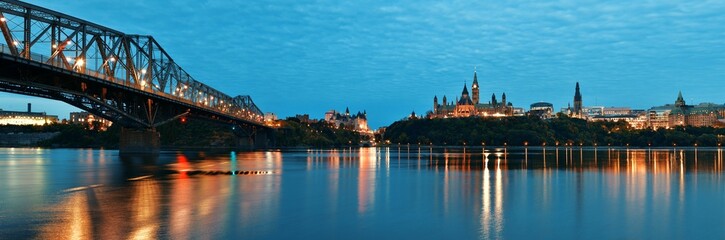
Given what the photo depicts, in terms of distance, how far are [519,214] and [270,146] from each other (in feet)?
497

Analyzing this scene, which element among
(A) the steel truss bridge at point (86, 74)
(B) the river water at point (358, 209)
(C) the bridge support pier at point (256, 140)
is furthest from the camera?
(C) the bridge support pier at point (256, 140)

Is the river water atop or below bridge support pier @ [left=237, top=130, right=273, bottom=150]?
below

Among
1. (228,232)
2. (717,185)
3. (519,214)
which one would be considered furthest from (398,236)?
(717,185)

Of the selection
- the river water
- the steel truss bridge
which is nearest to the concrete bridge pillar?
the steel truss bridge

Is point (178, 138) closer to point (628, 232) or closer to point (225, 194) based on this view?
point (225, 194)

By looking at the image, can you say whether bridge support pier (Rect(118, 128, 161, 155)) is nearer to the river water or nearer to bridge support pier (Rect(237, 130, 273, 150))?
the river water

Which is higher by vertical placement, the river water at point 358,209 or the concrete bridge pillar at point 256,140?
the concrete bridge pillar at point 256,140

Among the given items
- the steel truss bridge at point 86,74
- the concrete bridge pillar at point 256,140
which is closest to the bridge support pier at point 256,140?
the concrete bridge pillar at point 256,140

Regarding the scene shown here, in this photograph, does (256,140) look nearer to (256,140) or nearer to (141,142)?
(256,140)

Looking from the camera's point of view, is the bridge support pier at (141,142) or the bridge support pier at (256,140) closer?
the bridge support pier at (141,142)

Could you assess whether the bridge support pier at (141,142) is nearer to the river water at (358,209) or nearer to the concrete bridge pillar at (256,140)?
the river water at (358,209)

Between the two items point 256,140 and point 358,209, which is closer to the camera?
point 358,209

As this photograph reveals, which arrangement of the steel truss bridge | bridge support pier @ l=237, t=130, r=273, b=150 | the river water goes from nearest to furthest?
1. the river water
2. the steel truss bridge
3. bridge support pier @ l=237, t=130, r=273, b=150

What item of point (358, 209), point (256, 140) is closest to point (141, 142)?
point (358, 209)
